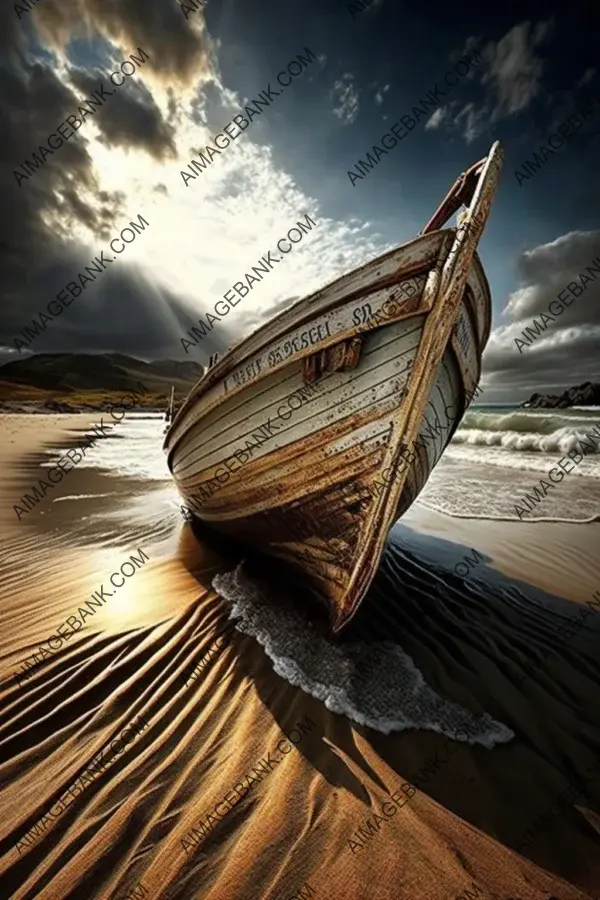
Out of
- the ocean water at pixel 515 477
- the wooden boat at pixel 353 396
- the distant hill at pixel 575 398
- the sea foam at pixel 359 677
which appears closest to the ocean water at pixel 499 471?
the ocean water at pixel 515 477

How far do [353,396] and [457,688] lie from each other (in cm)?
247

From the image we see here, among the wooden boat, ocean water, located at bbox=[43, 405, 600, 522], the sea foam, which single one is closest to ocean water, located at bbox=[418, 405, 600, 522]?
ocean water, located at bbox=[43, 405, 600, 522]

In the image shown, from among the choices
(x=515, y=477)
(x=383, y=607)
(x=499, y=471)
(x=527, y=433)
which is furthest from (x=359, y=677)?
(x=527, y=433)

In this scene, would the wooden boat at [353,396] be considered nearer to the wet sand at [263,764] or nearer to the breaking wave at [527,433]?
the wet sand at [263,764]

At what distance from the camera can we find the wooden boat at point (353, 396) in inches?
110

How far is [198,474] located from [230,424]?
1112 mm

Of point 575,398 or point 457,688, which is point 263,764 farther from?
point 575,398

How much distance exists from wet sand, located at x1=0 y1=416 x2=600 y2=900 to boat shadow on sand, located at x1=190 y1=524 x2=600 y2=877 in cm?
2

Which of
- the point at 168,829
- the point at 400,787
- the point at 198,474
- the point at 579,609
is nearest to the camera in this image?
the point at 168,829

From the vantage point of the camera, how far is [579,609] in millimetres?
4219

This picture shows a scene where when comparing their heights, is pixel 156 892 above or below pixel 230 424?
below

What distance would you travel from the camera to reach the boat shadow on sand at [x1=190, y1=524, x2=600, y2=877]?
217 cm

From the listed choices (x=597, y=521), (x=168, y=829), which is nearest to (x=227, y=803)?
(x=168, y=829)

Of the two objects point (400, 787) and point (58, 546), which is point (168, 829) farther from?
point (58, 546)
